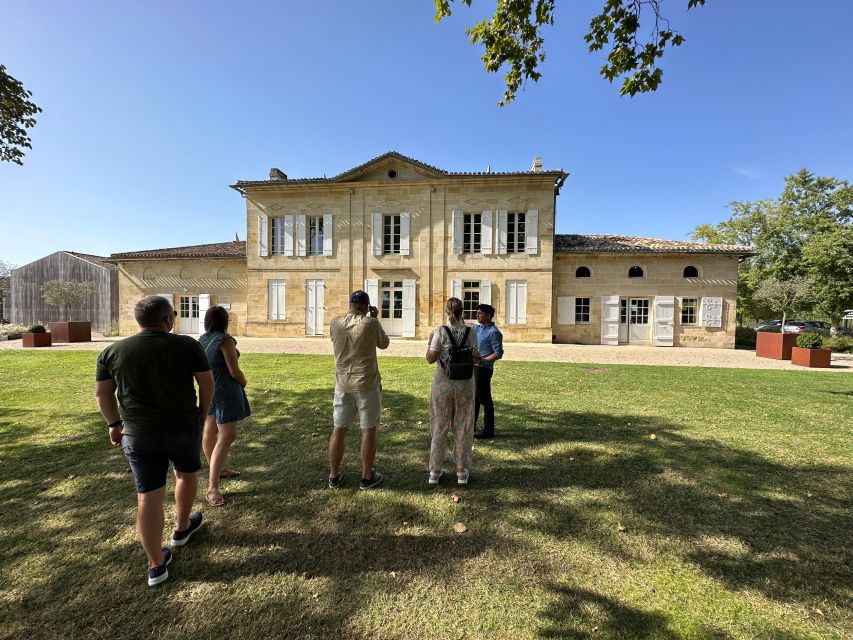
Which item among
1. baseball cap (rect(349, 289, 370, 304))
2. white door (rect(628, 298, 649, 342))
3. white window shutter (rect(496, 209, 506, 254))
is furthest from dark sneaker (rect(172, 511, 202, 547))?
white door (rect(628, 298, 649, 342))

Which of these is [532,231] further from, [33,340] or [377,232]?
[33,340]

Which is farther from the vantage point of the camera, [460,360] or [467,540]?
[460,360]

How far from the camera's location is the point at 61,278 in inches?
816

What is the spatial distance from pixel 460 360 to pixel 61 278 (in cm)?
2711

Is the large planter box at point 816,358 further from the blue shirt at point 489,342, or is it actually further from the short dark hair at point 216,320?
the short dark hair at point 216,320

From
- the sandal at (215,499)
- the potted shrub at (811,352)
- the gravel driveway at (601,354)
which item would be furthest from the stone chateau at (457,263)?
the sandal at (215,499)

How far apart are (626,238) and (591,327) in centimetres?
512

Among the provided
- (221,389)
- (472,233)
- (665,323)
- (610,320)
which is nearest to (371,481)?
(221,389)

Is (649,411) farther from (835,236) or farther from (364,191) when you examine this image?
(835,236)

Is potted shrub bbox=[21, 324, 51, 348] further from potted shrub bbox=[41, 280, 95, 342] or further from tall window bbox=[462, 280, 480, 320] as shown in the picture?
tall window bbox=[462, 280, 480, 320]

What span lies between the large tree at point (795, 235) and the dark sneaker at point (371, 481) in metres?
23.2

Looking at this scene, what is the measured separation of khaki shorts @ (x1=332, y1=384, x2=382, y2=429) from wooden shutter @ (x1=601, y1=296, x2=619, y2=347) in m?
15.3

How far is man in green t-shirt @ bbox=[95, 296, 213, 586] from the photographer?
2000mm

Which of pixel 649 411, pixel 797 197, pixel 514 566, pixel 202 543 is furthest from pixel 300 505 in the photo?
pixel 797 197
